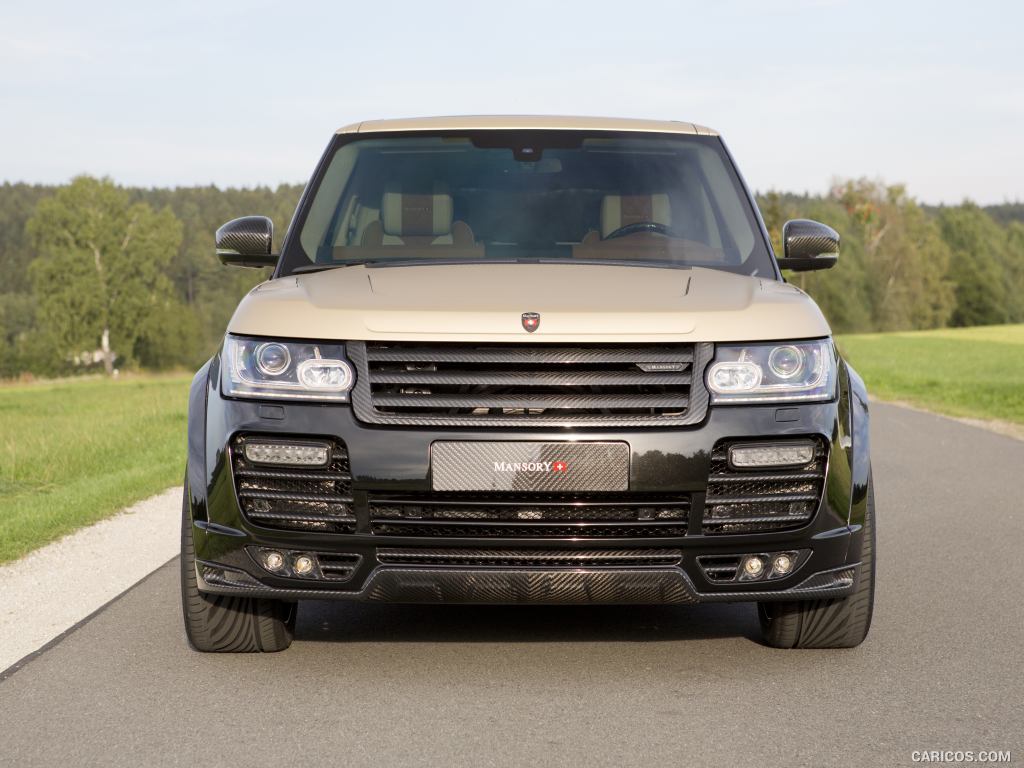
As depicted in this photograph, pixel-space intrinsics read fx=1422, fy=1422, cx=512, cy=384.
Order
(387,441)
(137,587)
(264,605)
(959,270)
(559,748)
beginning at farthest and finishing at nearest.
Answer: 1. (959,270)
2. (137,587)
3. (264,605)
4. (387,441)
5. (559,748)

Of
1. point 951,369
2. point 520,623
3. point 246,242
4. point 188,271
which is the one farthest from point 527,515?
point 188,271

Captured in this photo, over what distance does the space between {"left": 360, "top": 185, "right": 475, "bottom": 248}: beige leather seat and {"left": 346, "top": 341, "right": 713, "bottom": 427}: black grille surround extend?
122 centimetres

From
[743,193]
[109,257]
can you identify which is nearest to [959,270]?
[109,257]

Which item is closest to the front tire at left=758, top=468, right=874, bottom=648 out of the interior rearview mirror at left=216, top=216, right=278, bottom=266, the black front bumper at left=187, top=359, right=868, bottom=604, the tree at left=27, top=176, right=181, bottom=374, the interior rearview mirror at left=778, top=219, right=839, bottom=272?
the black front bumper at left=187, top=359, right=868, bottom=604

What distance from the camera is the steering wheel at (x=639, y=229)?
5.75m

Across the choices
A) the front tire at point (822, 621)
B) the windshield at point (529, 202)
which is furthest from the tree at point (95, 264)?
the front tire at point (822, 621)

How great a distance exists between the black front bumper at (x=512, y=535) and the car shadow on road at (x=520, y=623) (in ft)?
2.53

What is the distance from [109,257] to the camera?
88.6 metres

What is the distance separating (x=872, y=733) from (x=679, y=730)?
55 centimetres

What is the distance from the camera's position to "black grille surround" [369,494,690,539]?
14.8 feet

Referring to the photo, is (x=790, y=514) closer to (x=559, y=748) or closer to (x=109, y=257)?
(x=559, y=748)

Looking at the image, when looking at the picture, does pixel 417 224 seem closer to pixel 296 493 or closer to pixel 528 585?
pixel 296 493

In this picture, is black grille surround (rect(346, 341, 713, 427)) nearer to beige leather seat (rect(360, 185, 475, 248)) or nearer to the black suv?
the black suv

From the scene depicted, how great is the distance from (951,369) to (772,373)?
126 feet
